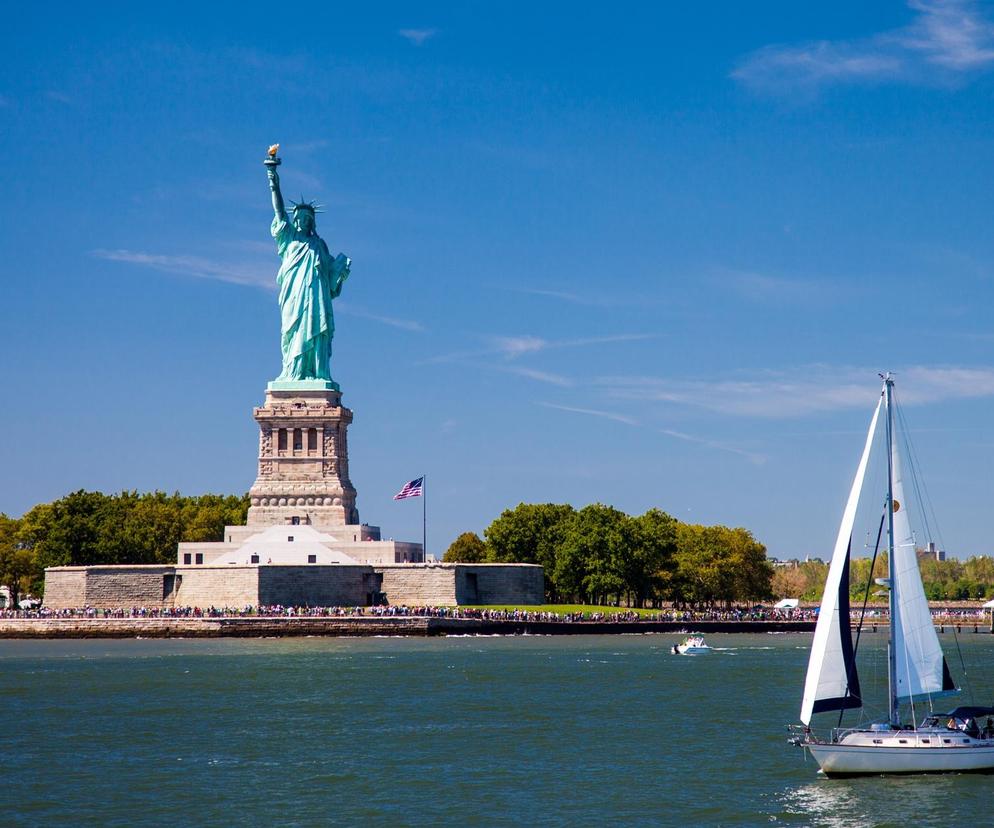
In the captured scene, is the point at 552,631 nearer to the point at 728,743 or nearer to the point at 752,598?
the point at 752,598

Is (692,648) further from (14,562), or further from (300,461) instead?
(14,562)

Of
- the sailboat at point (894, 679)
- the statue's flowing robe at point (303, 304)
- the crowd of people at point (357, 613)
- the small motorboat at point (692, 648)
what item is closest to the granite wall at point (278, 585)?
the crowd of people at point (357, 613)

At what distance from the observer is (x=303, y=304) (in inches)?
4232

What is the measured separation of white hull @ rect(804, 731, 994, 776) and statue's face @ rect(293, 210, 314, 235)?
76306 mm

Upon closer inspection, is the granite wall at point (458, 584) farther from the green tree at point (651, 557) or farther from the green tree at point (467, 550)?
the green tree at point (467, 550)

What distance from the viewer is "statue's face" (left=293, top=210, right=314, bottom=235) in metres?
108

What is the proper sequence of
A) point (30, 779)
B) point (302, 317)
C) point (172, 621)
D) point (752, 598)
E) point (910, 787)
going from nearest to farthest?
1. point (910, 787)
2. point (30, 779)
3. point (172, 621)
4. point (302, 317)
5. point (752, 598)

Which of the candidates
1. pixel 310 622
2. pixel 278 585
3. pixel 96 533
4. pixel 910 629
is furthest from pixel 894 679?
pixel 96 533

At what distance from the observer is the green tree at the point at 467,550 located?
144 m

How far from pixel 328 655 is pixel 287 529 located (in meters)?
25.4

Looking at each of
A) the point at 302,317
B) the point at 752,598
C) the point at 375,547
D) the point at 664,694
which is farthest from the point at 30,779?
the point at 752,598

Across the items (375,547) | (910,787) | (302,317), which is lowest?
(910,787)

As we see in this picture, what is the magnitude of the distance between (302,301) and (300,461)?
35.6ft

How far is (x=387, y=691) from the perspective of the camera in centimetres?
5834
